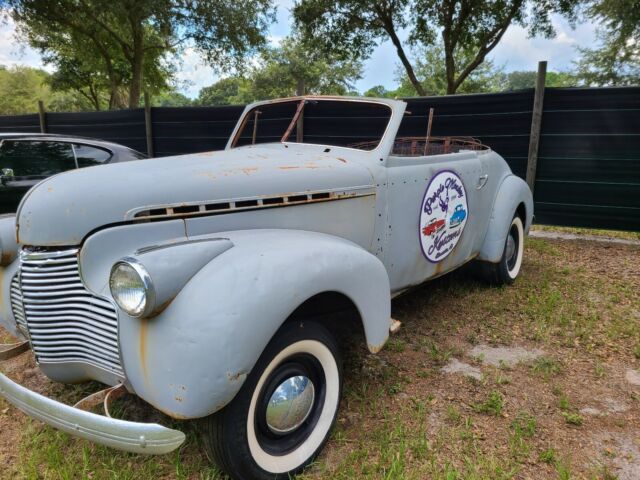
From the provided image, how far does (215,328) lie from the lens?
57.8 inches

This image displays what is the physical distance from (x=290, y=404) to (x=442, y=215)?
1811 millimetres

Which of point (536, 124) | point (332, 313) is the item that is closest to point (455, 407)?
point (332, 313)

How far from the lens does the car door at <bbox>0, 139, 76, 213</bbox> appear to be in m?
4.43

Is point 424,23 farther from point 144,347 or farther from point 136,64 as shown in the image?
point 144,347

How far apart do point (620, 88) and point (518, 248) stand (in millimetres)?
2848

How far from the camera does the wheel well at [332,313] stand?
6.32 feet

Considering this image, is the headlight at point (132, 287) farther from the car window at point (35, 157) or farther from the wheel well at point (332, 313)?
the car window at point (35, 157)

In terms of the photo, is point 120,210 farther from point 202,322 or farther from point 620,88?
point 620,88

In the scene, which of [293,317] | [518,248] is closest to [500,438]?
[293,317]

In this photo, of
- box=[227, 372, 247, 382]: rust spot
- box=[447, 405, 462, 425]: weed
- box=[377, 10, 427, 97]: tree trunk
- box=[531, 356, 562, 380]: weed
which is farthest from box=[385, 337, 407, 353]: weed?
box=[377, 10, 427, 97]: tree trunk

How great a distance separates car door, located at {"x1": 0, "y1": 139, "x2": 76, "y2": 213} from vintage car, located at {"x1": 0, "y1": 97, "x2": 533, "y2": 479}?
8.48 feet

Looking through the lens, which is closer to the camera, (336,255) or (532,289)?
(336,255)

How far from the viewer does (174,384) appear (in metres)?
1.47

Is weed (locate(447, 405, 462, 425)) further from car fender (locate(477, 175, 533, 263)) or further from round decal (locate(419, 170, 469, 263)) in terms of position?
car fender (locate(477, 175, 533, 263))
